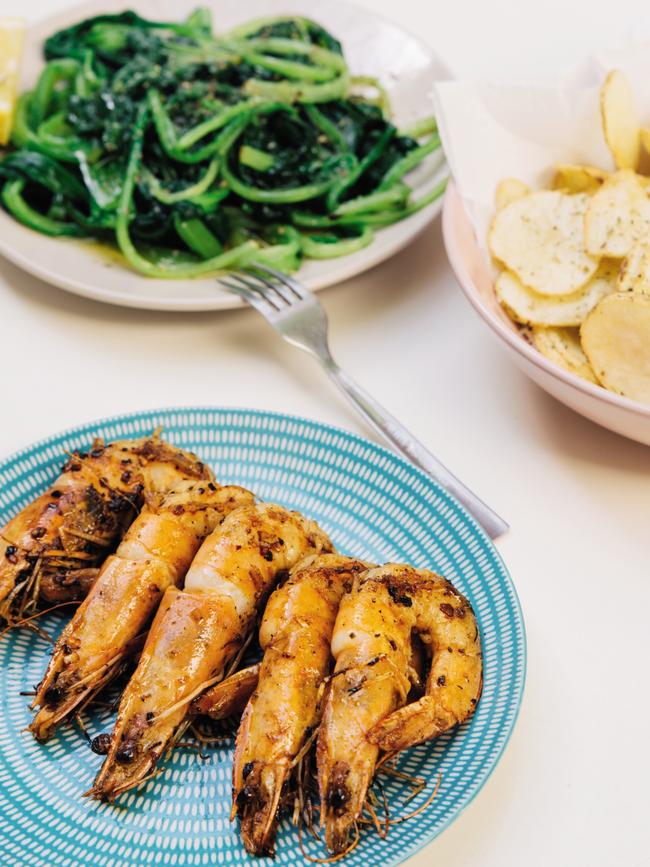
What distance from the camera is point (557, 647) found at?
2469 mm

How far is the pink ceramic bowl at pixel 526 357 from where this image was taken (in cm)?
259

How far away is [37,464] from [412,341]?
142 centimetres

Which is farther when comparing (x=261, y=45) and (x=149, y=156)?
(x=261, y=45)

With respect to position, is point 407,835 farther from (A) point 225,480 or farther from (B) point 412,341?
(B) point 412,341

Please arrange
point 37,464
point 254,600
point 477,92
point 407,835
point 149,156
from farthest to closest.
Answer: point 149,156 → point 477,92 → point 37,464 → point 254,600 → point 407,835

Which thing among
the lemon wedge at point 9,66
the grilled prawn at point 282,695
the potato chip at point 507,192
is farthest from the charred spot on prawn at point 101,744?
the lemon wedge at point 9,66

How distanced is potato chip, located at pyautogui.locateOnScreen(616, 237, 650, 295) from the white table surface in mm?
515

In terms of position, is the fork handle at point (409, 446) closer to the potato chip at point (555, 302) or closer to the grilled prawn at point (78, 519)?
the potato chip at point (555, 302)

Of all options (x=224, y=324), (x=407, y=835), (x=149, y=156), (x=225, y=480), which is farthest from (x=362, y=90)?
(x=407, y=835)

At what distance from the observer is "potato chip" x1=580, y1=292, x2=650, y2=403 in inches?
102

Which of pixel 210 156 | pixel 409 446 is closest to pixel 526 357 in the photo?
pixel 409 446

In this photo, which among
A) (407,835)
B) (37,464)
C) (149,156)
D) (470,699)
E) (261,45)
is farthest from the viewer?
(261,45)

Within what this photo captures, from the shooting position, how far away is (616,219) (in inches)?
116

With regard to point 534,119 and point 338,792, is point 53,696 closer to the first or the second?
point 338,792
